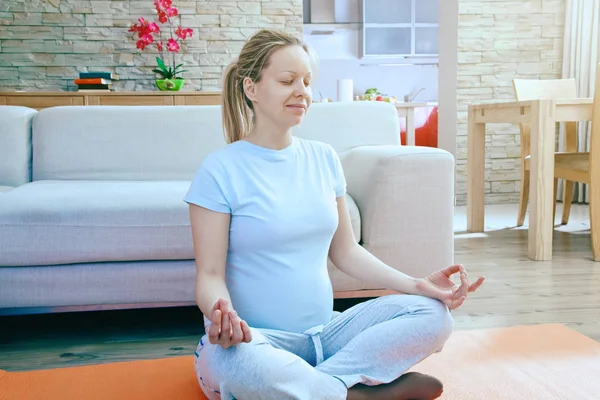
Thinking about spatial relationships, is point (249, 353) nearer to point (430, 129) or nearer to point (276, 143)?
point (276, 143)

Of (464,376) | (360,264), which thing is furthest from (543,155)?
(360,264)

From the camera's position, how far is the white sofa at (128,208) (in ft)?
5.29

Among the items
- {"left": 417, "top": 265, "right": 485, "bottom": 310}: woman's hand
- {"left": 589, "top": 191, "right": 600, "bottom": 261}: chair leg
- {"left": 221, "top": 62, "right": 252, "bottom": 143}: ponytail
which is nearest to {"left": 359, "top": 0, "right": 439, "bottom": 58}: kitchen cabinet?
{"left": 589, "top": 191, "right": 600, "bottom": 261}: chair leg

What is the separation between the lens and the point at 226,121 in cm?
119

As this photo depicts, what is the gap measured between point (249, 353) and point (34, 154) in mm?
1621

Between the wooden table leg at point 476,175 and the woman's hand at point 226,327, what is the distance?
2.65 metres

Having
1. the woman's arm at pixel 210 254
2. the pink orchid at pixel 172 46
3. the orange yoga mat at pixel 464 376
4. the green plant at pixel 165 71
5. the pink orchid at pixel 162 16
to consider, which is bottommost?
the orange yoga mat at pixel 464 376

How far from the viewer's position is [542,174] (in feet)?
8.72

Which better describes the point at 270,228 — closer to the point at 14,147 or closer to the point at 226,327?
the point at 226,327

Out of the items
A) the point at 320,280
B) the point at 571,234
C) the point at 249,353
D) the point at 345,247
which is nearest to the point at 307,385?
the point at 249,353

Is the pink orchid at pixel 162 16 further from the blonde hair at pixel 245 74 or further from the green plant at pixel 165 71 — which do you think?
the blonde hair at pixel 245 74

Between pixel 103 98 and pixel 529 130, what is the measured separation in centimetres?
268

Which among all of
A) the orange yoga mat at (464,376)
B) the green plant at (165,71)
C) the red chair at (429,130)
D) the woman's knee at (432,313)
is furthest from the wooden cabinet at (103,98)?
the woman's knee at (432,313)

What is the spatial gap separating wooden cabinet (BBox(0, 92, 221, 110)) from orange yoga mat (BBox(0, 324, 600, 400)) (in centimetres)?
289
